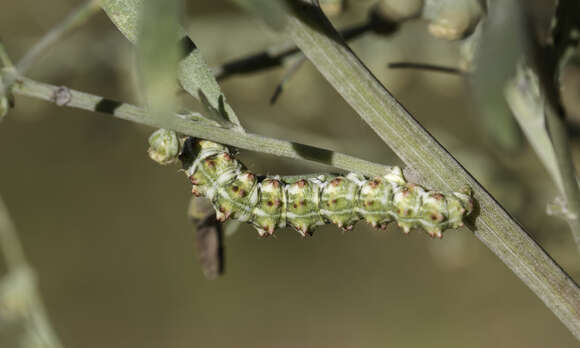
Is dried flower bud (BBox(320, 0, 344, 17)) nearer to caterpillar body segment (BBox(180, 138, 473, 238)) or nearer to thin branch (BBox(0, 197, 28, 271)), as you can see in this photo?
caterpillar body segment (BBox(180, 138, 473, 238))

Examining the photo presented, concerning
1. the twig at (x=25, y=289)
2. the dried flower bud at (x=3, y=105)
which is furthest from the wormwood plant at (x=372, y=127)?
the twig at (x=25, y=289)

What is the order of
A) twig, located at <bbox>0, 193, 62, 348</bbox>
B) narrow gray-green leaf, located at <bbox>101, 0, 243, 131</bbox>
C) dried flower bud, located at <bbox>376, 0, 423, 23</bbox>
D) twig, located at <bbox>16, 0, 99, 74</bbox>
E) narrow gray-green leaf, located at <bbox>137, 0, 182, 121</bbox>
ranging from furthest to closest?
twig, located at <bbox>0, 193, 62, 348</bbox>, dried flower bud, located at <bbox>376, 0, 423, 23</bbox>, narrow gray-green leaf, located at <bbox>101, 0, 243, 131</bbox>, twig, located at <bbox>16, 0, 99, 74</bbox>, narrow gray-green leaf, located at <bbox>137, 0, 182, 121</bbox>

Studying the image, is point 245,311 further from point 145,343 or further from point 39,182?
point 39,182

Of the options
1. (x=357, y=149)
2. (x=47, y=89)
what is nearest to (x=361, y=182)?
(x=47, y=89)

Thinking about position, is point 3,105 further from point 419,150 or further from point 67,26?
point 419,150

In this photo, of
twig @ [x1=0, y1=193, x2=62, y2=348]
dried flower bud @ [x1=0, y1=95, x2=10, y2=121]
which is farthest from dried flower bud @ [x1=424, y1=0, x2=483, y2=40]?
twig @ [x1=0, y1=193, x2=62, y2=348]

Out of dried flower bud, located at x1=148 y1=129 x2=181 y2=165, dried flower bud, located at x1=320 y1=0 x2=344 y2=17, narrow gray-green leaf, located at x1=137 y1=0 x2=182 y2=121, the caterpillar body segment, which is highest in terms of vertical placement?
narrow gray-green leaf, located at x1=137 y1=0 x2=182 y2=121
